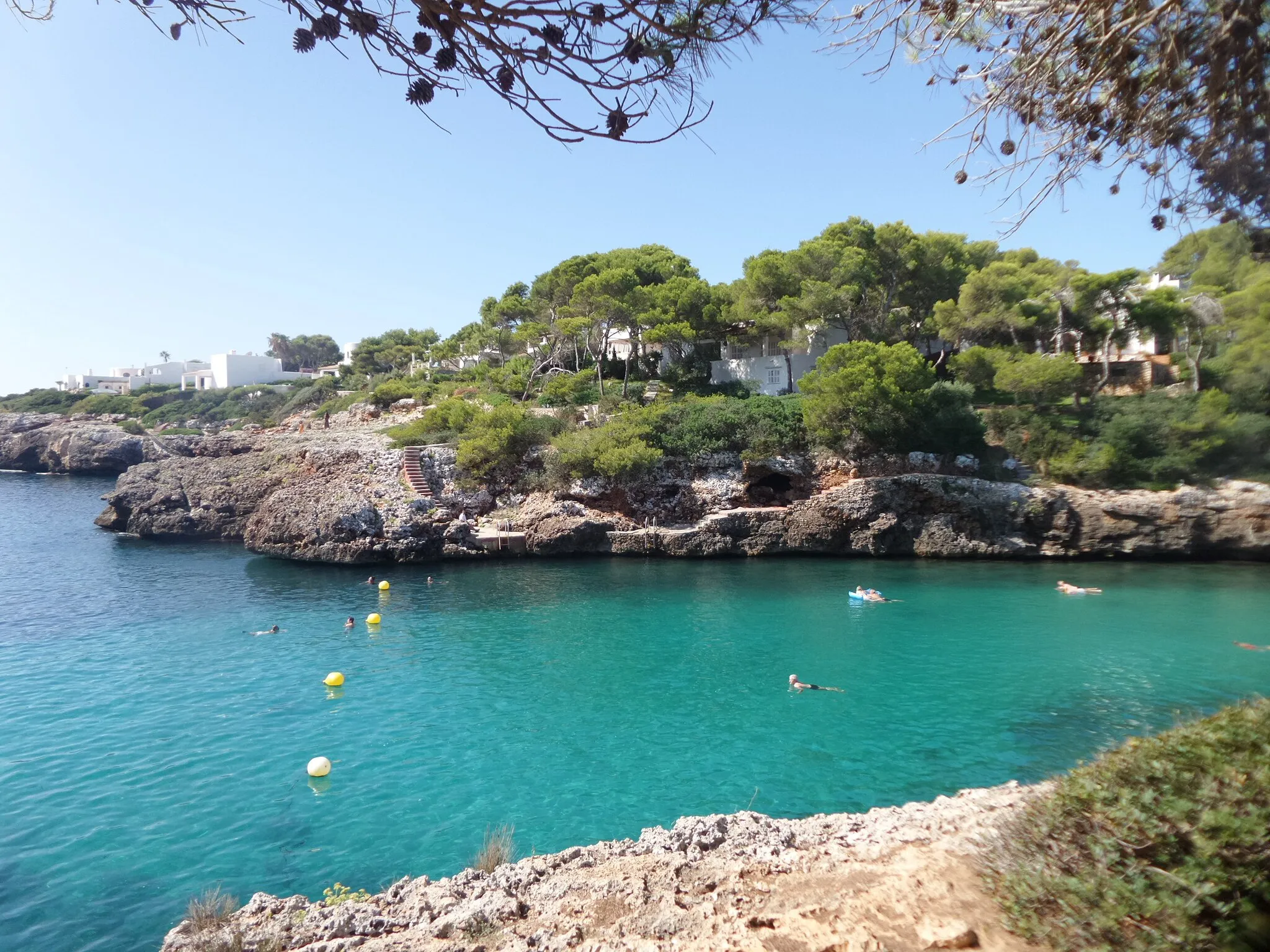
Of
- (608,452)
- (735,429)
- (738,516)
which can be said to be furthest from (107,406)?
(738,516)

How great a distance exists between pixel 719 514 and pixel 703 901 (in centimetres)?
2102

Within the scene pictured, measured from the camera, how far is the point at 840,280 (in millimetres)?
31438

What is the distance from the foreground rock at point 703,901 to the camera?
4.23m

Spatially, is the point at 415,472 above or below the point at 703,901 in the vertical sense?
above

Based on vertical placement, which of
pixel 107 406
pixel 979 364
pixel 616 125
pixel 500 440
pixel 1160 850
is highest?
pixel 107 406

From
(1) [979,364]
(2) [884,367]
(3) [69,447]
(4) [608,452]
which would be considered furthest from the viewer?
(3) [69,447]

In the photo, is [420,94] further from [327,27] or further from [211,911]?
[211,911]

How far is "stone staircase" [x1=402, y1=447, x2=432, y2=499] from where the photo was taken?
26.8 metres

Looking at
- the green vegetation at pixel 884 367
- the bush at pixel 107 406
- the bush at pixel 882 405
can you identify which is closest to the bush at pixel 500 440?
the green vegetation at pixel 884 367

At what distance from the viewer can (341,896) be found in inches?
255

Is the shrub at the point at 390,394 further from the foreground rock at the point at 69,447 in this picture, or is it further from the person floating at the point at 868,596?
the person floating at the point at 868,596

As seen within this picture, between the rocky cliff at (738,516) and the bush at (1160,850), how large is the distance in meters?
21.5

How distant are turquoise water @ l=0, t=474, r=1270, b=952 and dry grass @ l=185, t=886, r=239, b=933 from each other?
0.72 meters

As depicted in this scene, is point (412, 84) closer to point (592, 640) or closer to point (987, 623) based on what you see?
point (592, 640)
